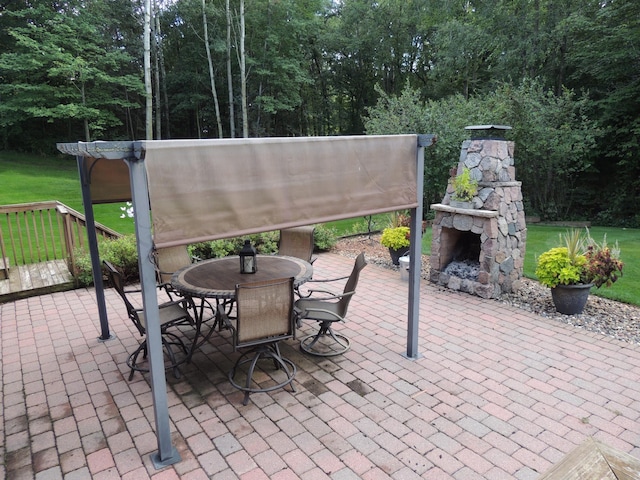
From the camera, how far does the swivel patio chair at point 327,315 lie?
387cm

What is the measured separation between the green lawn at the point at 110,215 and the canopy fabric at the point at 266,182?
14.0 ft

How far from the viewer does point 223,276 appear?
4031 mm

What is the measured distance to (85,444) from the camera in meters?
2.79

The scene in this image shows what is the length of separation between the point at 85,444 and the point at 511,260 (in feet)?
17.1

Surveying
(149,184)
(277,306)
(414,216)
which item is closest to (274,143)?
Answer: (149,184)

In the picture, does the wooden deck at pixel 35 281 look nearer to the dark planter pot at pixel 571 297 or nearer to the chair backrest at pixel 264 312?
the chair backrest at pixel 264 312

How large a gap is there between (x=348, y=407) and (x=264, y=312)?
985 mm

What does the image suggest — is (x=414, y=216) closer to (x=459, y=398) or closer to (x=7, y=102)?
(x=459, y=398)

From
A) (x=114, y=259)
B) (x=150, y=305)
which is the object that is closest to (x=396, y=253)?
(x=114, y=259)

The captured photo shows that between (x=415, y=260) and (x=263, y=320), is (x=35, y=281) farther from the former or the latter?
→ (x=415, y=260)

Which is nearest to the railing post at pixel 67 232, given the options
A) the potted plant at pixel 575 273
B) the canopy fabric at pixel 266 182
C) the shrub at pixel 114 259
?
the shrub at pixel 114 259

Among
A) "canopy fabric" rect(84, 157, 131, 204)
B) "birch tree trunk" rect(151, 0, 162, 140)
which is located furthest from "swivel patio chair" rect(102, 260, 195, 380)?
"birch tree trunk" rect(151, 0, 162, 140)

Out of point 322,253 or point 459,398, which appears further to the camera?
point 322,253

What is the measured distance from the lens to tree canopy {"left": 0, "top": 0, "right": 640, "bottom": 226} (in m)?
10.8
